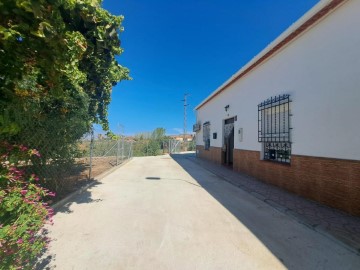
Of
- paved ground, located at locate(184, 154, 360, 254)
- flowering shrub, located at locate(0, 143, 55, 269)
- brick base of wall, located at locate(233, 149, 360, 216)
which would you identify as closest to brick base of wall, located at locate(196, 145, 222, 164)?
brick base of wall, located at locate(233, 149, 360, 216)

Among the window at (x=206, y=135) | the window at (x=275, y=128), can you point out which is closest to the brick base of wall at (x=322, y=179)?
the window at (x=275, y=128)

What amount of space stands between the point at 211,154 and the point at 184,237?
44.1ft

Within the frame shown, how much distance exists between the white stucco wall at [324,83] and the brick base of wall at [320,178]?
9.4 inches

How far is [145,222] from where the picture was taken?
4.66 m

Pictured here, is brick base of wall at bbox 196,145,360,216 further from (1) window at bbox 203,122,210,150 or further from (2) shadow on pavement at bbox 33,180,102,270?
(1) window at bbox 203,122,210,150

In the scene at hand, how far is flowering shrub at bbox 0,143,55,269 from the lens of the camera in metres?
1.88

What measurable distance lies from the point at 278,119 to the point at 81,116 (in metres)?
6.51

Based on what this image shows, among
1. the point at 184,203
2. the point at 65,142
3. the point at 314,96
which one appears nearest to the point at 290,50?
the point at 314,96

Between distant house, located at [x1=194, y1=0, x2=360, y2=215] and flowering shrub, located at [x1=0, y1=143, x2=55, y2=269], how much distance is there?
5.89 m

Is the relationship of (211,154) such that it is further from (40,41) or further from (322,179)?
(40,41)

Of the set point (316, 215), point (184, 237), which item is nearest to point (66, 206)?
point (184, 237)

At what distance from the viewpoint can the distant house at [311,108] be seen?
5.20 meters

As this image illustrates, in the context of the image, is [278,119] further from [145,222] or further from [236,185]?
[145,222]

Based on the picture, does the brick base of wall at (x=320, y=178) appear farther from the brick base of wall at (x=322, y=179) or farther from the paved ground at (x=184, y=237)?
the paved ground at (x=184, y=237)
